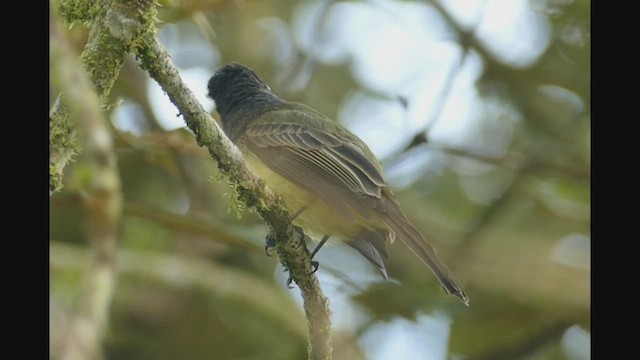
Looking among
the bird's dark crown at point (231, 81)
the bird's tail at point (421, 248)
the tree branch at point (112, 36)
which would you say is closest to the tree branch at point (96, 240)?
the tree branch at point (112, 36)

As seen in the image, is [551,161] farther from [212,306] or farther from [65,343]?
[65,343]

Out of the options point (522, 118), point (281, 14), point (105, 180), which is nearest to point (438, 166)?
point (522, 118)

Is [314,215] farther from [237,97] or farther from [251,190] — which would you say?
[237,97]

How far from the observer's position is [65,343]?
186 cm

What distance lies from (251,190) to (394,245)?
119 inches

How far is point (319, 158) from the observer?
491 centimetres

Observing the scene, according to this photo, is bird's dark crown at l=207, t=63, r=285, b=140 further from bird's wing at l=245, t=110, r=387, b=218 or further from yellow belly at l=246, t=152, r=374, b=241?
yellow belly at l=246, t=152, r=374, b=241

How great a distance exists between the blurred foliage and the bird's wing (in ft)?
1.74

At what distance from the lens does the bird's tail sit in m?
4.19

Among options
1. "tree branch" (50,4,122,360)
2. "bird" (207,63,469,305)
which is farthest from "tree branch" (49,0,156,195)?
"bird" (207,63,469,305)

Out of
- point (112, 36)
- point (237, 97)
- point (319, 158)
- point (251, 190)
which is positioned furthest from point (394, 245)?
point (112, 36)

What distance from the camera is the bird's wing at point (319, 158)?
4.59 meters

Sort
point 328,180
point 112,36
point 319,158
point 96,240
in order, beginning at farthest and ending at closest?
point 319,158 < point 328,180 < point 112,36 < point 96,240

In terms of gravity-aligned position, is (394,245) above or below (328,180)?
below
